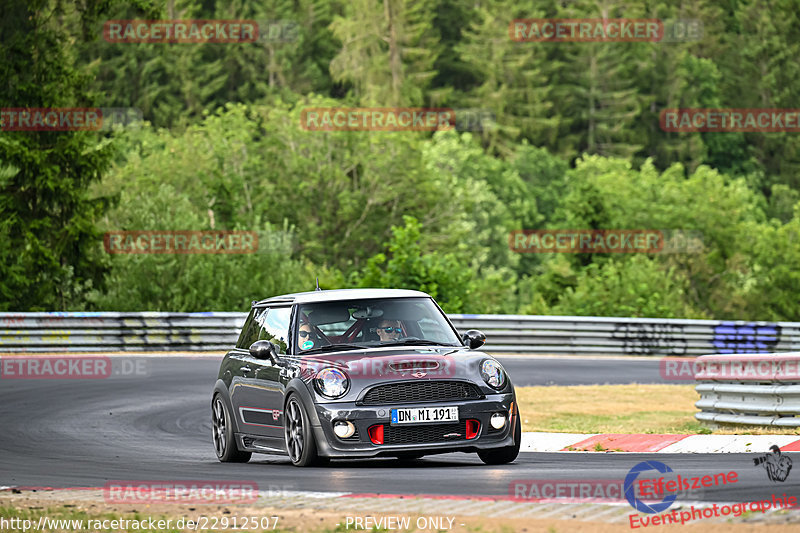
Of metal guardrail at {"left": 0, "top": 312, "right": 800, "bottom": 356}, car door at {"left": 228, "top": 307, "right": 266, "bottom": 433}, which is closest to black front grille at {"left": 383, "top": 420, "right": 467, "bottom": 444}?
car door at {"left": 228, "top": 307, "right": 266, "bottom": 433}

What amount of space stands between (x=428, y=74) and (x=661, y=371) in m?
68.8

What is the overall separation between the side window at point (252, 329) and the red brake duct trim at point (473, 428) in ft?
8.95

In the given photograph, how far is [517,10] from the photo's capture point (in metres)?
99.9

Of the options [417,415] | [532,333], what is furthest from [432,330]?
[532,333]

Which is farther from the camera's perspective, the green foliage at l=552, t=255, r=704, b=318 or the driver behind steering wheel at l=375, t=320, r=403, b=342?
the green foliage at l=552, t=255, r=704, b=318

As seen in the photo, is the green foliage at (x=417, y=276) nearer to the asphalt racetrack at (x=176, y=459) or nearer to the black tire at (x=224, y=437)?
the asphalt racetrack at (x=176, y=459)

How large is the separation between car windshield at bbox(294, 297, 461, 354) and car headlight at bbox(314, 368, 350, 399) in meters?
0.67

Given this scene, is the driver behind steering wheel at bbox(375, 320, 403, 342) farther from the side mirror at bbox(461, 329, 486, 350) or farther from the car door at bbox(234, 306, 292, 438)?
the car door at bbox(234, 306, 292, 438)

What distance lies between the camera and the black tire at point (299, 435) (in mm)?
11680

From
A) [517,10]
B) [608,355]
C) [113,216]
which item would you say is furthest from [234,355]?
[517,10]

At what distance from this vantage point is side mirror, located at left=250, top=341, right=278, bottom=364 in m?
12.4

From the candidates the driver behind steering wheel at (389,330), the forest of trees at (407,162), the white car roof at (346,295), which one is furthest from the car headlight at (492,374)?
the forest of trees at (407,162)

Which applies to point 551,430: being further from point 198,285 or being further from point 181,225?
point 181,225

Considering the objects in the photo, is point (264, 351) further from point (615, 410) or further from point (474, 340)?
point (615, 410)
